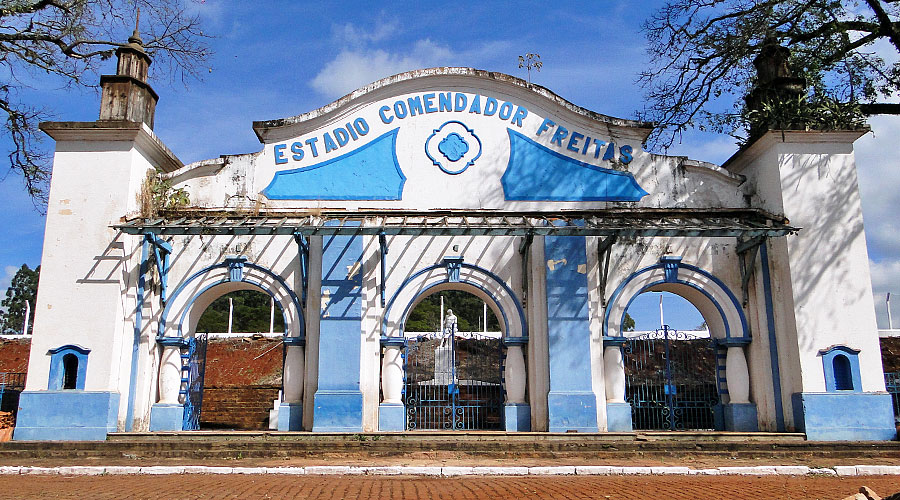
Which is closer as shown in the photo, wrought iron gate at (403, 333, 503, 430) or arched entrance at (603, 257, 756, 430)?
arched entrance at (603, 257, 756, 430)

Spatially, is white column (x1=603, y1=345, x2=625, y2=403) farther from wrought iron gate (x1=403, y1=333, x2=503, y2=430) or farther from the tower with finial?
the tower with finial

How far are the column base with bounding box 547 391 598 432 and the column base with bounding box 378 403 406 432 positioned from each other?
246 cm

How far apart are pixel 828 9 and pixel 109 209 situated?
13776mm

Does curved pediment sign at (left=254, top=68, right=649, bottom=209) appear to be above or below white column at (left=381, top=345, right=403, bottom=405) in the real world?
above

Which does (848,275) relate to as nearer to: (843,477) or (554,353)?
(843,477)

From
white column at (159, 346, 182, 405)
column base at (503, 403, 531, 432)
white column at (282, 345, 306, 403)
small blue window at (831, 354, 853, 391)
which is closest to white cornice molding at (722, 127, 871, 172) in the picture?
small blue window at (831, 354, 853, 391)

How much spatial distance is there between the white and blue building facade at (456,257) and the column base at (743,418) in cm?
3

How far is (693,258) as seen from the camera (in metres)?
13.2

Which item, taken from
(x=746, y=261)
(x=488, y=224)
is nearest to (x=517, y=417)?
(x=488, y=224)

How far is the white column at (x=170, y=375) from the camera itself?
1280 centimetres

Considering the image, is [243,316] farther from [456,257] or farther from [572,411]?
[572,411]

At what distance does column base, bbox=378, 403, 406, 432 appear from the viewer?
12.5 meters

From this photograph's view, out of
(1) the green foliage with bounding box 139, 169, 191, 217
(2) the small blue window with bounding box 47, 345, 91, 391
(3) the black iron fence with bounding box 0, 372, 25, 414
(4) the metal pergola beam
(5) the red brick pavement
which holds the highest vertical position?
(1) the green foliage with bounding box 139, 169, 191, 217

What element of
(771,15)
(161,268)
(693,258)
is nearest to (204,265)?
(161,268)
